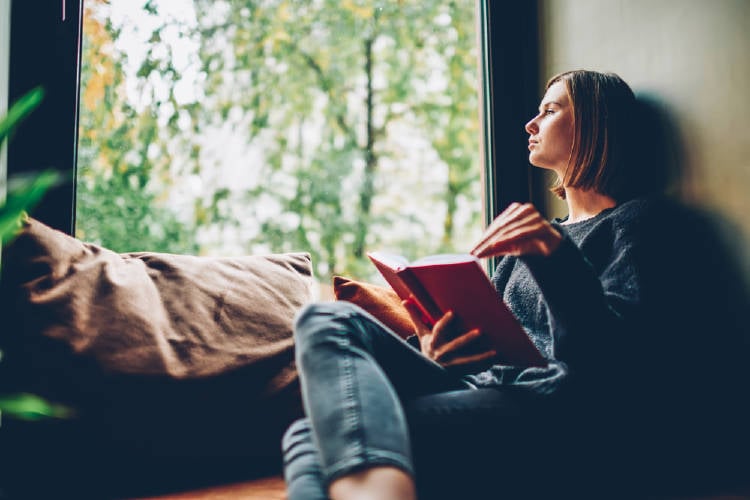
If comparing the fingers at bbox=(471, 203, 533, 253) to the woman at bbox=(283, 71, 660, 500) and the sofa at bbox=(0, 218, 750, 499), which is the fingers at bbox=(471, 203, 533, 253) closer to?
the woman at bbox=(283, 71, 660, 500)

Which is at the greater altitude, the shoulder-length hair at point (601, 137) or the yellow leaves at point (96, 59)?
the yellow leaves at point (96, 59)

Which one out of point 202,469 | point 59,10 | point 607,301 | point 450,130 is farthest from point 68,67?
point 450,130

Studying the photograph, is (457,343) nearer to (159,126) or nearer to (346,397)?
(346,397)

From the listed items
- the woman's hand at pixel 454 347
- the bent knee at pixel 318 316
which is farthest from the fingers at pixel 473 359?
the bent knee at pixel 318 316

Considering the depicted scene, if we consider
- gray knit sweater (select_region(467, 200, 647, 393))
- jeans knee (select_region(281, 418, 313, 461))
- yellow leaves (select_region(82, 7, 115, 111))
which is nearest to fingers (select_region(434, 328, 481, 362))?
gray knit sweater (select_region(467, 200, 647, 393))

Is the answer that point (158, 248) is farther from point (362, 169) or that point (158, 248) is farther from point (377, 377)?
point (377, 377)

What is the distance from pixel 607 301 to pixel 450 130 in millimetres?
2100

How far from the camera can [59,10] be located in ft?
5.27

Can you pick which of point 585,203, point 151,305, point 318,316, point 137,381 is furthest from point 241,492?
point 585,203

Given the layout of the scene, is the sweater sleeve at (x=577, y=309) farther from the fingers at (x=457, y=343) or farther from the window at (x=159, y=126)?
the window at (x=159, y=126)

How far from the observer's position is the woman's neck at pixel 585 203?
1306 mm

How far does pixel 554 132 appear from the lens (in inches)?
52.4

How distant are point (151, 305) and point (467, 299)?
29.3 inches

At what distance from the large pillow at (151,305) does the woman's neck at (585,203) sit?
687mm
